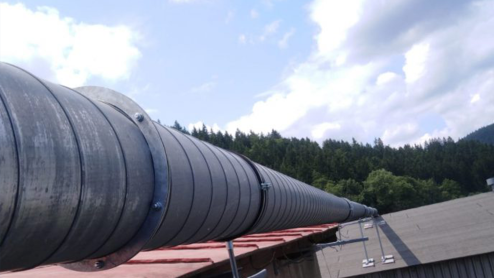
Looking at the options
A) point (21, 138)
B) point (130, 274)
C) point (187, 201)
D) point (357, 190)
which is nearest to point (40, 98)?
point (21, 138)

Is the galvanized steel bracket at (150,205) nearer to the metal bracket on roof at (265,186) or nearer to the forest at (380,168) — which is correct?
the metal bracket on roof at (265,186)

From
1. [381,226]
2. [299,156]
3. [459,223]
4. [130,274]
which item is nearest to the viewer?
[130,274]

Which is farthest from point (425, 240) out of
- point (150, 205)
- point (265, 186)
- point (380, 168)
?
point (380, 168)

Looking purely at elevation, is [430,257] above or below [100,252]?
below

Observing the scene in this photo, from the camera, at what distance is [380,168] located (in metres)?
99.8

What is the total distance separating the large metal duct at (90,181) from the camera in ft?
3.97

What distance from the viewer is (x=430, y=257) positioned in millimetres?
14766

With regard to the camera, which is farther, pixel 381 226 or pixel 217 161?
pixel 381 226

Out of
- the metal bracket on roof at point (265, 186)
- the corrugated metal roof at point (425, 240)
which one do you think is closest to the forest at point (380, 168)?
the corrugated metal roof at point (425, 240)

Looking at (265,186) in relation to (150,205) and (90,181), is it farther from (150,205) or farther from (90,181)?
(90,181)

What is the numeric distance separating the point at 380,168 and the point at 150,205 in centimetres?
10239

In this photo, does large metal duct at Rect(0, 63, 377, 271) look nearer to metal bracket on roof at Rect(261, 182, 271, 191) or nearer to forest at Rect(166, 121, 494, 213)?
metal bracket on roof at Rect(261, 182, 271, 191)

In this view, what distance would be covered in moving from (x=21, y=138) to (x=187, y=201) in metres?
0.93

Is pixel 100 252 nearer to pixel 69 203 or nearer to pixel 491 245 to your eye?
pixel 69 203
